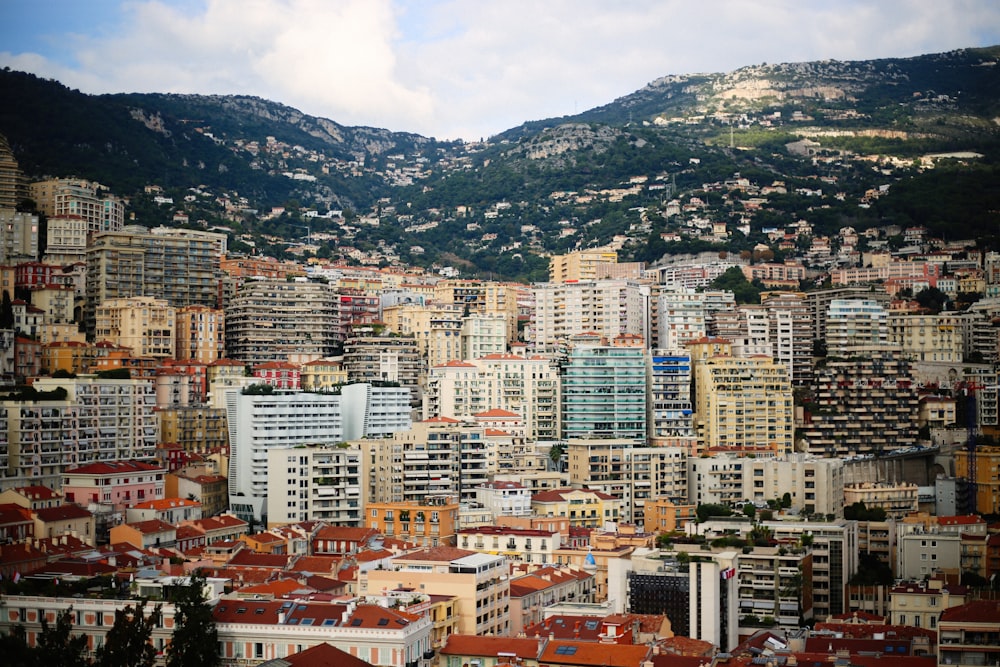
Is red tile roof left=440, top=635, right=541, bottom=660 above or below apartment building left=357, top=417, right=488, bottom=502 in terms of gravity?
below

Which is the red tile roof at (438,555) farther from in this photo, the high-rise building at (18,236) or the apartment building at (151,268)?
the high-rise building at (18,236)

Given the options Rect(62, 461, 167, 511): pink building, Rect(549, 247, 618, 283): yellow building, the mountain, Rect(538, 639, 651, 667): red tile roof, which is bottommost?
Rect(538, 639, 651, 667): red tile roof

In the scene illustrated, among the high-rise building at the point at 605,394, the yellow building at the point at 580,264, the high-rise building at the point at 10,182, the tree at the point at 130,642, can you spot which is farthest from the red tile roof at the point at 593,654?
the high-rise building at the point at 10,182

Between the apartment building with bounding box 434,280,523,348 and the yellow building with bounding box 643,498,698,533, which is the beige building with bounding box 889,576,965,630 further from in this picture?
the apartment building with bounding box 434,280,523,348

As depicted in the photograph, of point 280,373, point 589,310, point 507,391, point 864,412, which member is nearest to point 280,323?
point 280,373

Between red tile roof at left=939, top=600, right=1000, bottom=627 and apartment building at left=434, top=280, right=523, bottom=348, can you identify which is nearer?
red tile roof at left=939, top=600, right=1000, bottom=627

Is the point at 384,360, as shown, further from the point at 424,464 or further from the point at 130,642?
the point at 130,642

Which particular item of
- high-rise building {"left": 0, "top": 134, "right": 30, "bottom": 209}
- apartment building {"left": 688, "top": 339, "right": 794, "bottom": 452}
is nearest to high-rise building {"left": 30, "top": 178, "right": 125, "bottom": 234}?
high-rise building {"left": 0, "top": 134, "right": 30, "bottom": 209}
